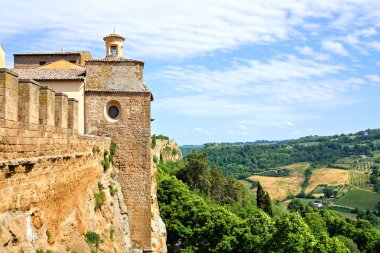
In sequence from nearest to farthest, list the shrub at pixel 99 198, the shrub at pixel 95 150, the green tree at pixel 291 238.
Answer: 1. the shrub at pixel 95 150
2. the shrub at pixel 99 198
3. the green tree at pixel 291 238

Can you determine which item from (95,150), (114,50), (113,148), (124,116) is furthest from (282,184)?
(95,150)

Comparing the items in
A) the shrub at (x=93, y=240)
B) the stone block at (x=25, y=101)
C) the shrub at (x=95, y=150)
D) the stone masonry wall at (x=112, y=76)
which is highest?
the stone masonry wall at (x=112, y=76)

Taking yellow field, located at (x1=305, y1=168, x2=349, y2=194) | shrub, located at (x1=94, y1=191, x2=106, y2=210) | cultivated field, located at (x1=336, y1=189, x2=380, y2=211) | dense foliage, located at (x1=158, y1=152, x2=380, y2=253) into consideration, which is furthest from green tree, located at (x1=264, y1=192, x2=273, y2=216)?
yellow field, located at (x1=305, y1=168, x2=349, y2=194)

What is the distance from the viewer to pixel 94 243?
19047 millimetres

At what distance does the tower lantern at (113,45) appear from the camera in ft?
101

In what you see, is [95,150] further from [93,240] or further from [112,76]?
[112,76]

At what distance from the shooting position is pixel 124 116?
26.2 m

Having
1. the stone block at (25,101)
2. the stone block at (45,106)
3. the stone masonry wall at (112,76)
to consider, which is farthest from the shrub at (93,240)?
the stone masonry wall at (112,76)

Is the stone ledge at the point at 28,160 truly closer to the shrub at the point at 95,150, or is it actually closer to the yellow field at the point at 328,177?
the shrub at the point at 95,150

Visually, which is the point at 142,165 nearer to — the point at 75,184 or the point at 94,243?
the point at 94,243

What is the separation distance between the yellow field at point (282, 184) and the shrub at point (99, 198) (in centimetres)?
13027

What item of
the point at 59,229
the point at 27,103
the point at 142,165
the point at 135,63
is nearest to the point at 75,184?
the point at 59,229

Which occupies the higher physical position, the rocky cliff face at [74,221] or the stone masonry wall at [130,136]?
the stone masonry wall at [130,136]

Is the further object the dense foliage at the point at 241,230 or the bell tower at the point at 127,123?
the dense foliage at the point at 241,230
